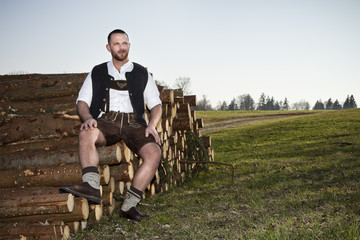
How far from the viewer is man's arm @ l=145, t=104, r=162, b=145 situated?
4434 millimetres

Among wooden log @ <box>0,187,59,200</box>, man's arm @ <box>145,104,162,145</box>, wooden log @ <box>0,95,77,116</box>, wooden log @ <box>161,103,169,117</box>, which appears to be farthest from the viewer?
wooden log @ <box>161,103,169,117</box>

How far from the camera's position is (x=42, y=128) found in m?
5.14

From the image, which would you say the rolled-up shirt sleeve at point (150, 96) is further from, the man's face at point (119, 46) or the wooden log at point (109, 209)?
the wooden log at point (109, 209)

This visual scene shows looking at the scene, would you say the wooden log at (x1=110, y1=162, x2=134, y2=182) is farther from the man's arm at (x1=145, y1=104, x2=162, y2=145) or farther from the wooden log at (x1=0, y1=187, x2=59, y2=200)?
the wooden log at (x1=0, y1=187, x2=59, y2=200)

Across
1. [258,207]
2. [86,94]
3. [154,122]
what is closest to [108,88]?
[86,94]

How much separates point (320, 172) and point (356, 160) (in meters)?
2.11

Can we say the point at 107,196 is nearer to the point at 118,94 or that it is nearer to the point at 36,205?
the point at 36,205

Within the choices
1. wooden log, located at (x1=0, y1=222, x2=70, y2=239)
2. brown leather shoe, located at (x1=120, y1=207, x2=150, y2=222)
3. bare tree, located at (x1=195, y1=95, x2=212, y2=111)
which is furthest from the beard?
bare tree, located at (x1=195, y1=95, x2=212, y2=111)

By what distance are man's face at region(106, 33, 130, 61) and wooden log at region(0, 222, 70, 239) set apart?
249 cm

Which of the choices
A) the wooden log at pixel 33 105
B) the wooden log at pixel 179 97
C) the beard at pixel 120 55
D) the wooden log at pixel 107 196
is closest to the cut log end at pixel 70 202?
the wooden log at pixel 107 196

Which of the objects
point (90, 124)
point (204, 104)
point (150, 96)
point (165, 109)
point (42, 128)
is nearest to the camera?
point (90, 124)

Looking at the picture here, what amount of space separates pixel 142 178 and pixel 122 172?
0.93 m

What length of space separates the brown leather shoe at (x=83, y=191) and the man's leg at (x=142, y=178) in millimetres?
546

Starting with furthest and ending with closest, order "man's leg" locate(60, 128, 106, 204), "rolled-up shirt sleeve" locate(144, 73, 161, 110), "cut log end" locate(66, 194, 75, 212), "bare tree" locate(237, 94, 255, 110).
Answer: "bare tree" locate(237, 94, 255, 110) < "rolled-up shirt sleeve" locate(144, 73, 161, 110) < "man's leg" locate(60, 128, 106, 204) < "cut log end" locate(66, 194, 75, 212)
